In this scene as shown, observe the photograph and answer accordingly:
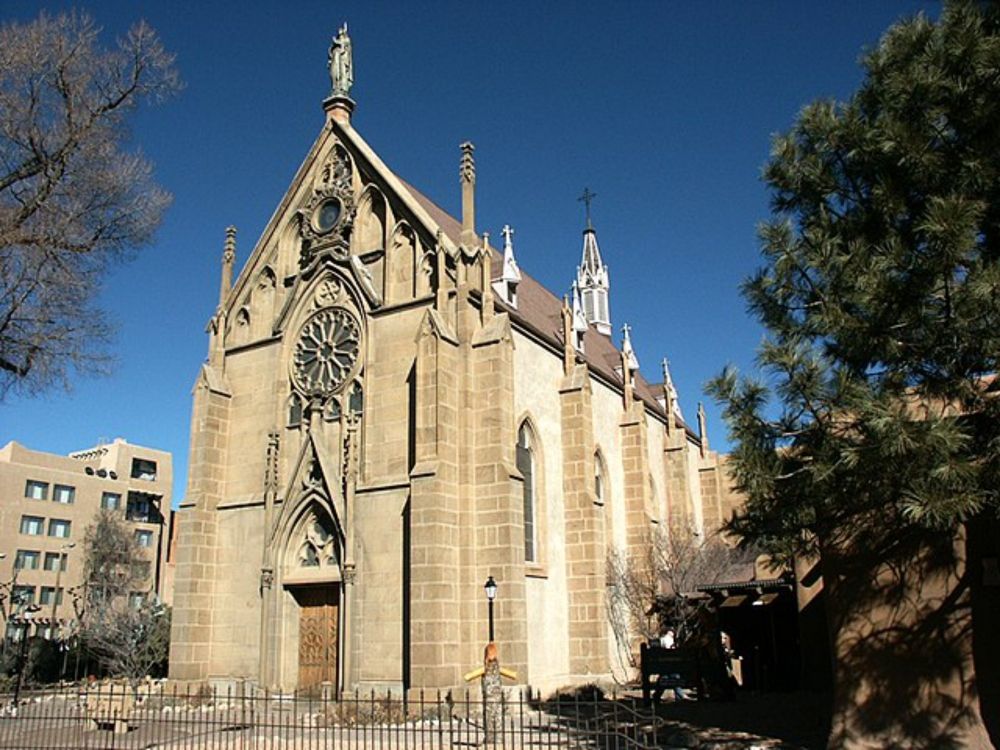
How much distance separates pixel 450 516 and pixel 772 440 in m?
11.5

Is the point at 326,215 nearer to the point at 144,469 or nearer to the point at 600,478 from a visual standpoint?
the point at 600,478

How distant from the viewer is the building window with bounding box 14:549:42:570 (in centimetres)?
5877

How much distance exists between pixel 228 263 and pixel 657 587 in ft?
59.8

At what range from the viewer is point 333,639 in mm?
23266

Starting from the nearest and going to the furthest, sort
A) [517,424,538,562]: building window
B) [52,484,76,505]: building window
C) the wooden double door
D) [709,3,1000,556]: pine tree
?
[709,3,1000,556]: pine tree, the wooden double door, [517,424,538,562]: building window, [52,484,76,505]: building window

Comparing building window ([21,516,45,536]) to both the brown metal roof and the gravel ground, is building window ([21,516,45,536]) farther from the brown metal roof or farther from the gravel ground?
the gravel ground

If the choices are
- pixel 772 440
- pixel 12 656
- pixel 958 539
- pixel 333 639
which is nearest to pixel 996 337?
pixel 772 440

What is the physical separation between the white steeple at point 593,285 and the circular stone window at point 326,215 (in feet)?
81.2

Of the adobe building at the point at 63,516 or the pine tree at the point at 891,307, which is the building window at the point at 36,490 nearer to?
the adobe building at the point at 63,516

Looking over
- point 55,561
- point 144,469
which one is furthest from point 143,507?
point 55,561

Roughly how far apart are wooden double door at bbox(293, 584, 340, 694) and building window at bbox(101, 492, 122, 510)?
48.3 metres

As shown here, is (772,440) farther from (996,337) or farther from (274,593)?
(274,593)

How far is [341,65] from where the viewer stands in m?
29.5

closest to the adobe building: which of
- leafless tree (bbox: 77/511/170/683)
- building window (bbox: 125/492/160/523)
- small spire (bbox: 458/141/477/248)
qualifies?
building window (bbox: 125/492/160/523)
